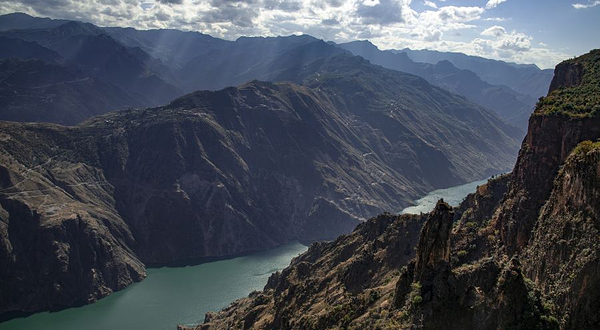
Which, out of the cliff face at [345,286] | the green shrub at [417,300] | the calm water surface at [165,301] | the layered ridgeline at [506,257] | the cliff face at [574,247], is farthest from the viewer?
the calm water surface at [165,301]

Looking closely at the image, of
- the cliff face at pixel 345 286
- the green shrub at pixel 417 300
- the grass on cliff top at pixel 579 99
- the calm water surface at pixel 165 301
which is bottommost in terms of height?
the calm water surface at pixel 165 301

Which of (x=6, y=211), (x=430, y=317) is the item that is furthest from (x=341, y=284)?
(x=6, y=211)

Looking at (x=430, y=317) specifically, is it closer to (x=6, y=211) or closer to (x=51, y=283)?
(x=51, y=283)

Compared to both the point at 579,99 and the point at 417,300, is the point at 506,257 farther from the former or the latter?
the point at 579,99

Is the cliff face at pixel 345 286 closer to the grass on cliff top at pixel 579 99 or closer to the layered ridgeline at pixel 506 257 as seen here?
the layered ridgeline at pixel 506 257

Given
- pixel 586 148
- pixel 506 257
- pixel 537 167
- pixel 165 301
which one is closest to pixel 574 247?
pixel 586 148

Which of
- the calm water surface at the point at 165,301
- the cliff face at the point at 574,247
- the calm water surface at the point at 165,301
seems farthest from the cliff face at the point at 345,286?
the calm water surface at the point at 165,301

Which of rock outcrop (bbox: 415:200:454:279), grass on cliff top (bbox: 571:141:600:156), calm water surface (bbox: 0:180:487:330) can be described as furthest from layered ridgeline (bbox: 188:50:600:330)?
calm water surface (bbox: 0:180:487:330)

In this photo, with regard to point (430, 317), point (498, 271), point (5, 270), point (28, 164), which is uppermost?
point (28, 164)
